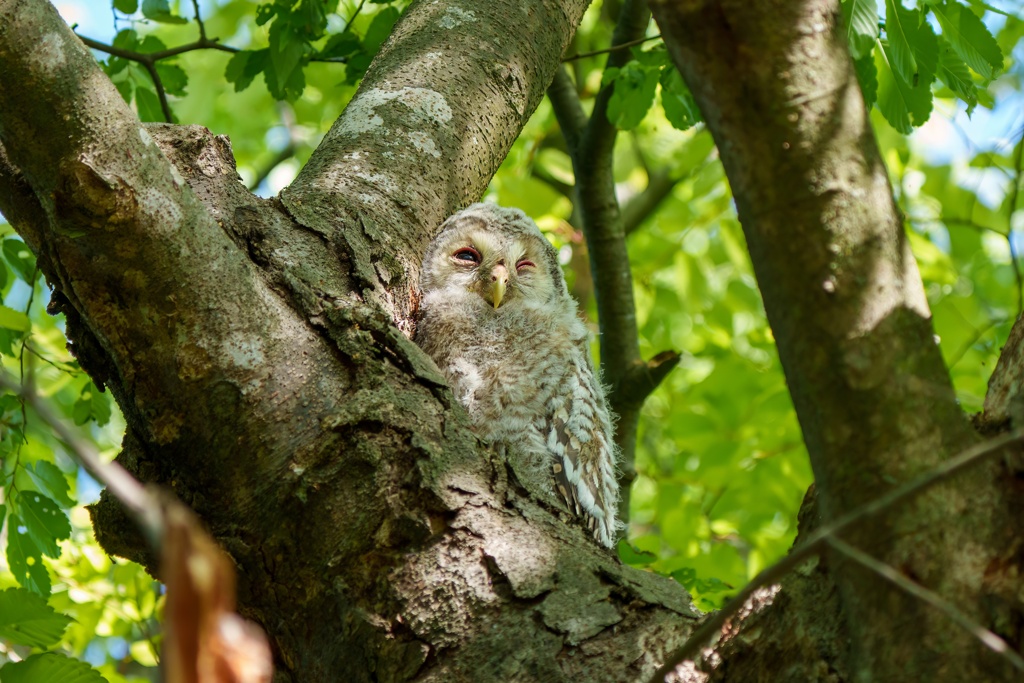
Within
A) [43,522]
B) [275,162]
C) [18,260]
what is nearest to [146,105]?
[18,260]

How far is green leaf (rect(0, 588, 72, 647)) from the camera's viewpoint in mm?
2182

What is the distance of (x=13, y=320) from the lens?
107 inches

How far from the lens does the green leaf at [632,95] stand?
3357 mm

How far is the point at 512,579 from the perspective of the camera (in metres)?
1.75

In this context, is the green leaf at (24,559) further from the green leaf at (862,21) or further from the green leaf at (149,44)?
the green leaf at (862,21)

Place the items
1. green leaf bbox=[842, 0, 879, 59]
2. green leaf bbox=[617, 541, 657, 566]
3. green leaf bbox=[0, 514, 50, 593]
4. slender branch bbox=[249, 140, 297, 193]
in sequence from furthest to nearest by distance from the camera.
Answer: slender branch bbox=[249, 140, 297, 193] < green leaf bbox=[617, 541, 657, 566] < green leaf bbox=[0, 514, 50, 593] < green leaf bbox=[842, 0, 879, 59]

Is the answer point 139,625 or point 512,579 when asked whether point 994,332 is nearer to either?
point 512,579

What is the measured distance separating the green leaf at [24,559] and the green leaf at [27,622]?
0.28m

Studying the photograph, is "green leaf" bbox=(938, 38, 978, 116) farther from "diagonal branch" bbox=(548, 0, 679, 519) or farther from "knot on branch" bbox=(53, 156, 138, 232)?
"knot on branch" bbox=(53, 156, 138, 232)

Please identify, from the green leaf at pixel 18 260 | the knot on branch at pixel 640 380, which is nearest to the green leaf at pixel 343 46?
the green leaf at pixel 18 260

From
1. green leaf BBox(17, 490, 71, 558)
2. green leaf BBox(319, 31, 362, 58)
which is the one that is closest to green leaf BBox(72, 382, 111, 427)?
green leaf BBox(17, 490, 71, 558)

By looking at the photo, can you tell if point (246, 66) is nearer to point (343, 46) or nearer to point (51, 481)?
point (343, 46)

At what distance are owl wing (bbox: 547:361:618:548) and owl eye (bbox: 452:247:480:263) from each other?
0.64 metres

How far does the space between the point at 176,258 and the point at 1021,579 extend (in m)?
1.53
